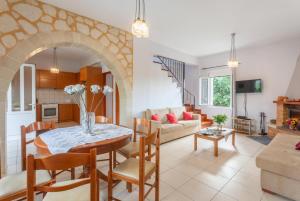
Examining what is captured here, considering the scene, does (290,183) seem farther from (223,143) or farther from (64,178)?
(64,178)

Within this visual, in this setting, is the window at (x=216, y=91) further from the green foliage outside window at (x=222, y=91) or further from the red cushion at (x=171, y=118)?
the red cushion at (x=171, y=118)

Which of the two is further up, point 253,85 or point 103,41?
point 103,41

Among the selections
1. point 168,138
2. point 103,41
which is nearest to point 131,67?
point 103,41

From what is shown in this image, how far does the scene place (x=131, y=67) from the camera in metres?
4.22

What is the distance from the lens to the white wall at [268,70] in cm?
454

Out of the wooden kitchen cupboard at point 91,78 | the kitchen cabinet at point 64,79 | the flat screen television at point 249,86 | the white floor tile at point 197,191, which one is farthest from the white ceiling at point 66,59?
the flat screen television at point 249,86

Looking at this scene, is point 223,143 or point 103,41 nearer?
point 103,41

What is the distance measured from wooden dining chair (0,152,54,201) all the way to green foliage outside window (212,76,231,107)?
6104 mm

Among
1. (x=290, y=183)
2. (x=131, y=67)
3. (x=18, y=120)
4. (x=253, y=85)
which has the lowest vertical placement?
(x=290, y=183)

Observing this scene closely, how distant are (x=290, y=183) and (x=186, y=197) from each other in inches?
51.2

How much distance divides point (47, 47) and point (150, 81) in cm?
285

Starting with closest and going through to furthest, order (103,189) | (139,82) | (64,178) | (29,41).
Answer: (103,189)
(64,178)
(29,41)
(139,82)

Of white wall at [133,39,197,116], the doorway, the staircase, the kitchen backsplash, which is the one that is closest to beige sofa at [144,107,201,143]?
white wall at [133,39,197,116]

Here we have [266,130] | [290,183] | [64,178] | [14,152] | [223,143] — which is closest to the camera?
[290,183]
